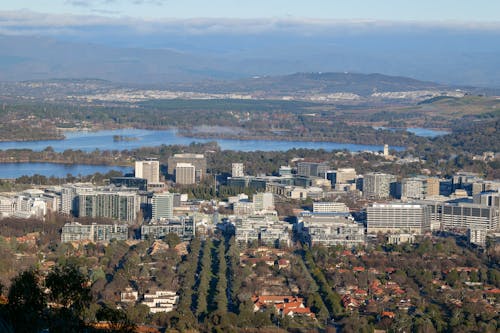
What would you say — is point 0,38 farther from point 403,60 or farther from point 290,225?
point 290,225

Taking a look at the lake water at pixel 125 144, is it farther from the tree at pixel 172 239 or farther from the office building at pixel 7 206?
the tree at pixel 172 239

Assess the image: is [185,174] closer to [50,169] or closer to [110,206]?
[50,169]

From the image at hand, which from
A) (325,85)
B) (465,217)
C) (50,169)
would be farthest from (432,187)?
(325,85)

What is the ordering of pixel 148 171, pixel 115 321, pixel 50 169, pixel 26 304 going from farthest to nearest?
pixel 50 169, pixel 148 171, pixel 26 304, pixel 115 321

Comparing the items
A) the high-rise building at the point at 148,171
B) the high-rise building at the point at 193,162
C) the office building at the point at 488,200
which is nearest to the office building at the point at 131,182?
the high-rise building at the point at 148,171

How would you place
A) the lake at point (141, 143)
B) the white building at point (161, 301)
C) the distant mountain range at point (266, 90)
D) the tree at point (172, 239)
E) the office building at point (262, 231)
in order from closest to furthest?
the white building at point (161, 301), the tree at point (172, 239), the office building at point (262, 231), the lake at point (141, 143), the distant mountain range at point (266, 90)

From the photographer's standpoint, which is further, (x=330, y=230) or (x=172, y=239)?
(x=330, y=230)
